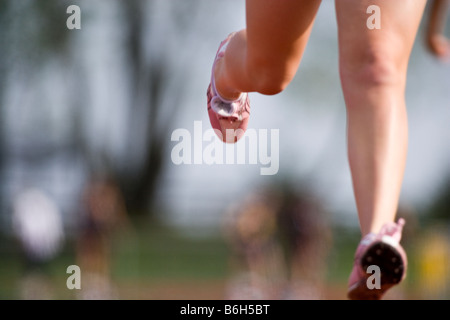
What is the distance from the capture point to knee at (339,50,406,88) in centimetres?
176

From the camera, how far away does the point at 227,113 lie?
8.16ft

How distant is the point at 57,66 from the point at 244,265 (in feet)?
19.6

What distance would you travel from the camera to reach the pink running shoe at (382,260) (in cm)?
163

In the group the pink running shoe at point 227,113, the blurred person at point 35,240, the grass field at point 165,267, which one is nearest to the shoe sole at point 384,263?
the pink running shoe at point 227,113

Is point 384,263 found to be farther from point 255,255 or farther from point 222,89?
point 255,255

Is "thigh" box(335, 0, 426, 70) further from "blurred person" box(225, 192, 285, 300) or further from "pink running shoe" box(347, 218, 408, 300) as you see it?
"blurred person" box(225, 192, 285, 300)

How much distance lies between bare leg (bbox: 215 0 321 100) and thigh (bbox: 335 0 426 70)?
117 mm

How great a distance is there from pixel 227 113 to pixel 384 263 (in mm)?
998

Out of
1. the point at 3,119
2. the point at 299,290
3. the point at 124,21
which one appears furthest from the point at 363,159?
the point at 124,21

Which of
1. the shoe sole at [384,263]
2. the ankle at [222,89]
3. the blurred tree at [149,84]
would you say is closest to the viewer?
the shoe sole at [384,263]

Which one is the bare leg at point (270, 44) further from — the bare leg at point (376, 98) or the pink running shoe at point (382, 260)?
the pink running shoe at point (382, 260)

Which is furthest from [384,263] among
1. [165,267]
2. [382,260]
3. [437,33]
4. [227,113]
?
[165,267]

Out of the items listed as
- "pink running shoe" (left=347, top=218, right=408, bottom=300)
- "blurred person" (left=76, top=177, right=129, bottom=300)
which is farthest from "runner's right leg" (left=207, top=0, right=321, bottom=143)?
"blurred person" (left=76, top=177, right=129, bottom=300)
